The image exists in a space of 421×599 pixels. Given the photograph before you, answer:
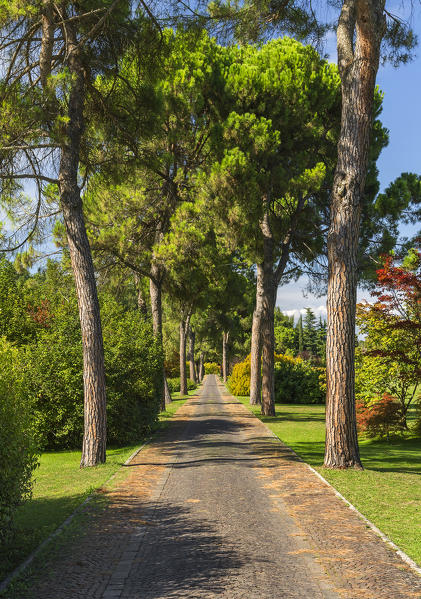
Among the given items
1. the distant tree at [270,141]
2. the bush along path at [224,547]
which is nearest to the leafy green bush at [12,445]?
the bush along path at [224,547]

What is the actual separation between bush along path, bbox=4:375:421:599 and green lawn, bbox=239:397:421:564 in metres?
0.29

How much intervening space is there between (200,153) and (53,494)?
1586 cm

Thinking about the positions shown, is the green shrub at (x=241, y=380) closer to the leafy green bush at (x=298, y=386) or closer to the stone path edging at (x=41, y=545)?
the leafy green bush at (x=298, y=386)

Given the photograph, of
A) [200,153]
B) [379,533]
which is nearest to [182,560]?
[379,533]

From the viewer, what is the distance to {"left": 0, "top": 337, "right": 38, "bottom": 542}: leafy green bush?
197 inches

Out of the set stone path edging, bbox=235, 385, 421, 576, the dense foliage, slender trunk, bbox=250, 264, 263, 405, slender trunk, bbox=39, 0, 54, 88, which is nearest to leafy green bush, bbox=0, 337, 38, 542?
stone path edging, bbox=235, 385, 421, 576

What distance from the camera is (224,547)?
5453 millimetres

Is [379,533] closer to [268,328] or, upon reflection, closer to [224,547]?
[224,547]

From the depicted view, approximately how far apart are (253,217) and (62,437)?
9986 mm

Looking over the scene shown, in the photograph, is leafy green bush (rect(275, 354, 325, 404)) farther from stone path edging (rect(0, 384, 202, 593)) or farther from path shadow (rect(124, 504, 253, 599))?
path shadow (rect(124, 504, 253, 599))

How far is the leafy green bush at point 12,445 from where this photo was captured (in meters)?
5.01

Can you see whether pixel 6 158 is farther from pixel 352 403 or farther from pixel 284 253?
pixel 284 253

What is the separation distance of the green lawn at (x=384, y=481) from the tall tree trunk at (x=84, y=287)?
4337 millimetres

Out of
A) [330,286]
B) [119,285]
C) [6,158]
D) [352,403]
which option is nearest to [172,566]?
[352,403]
